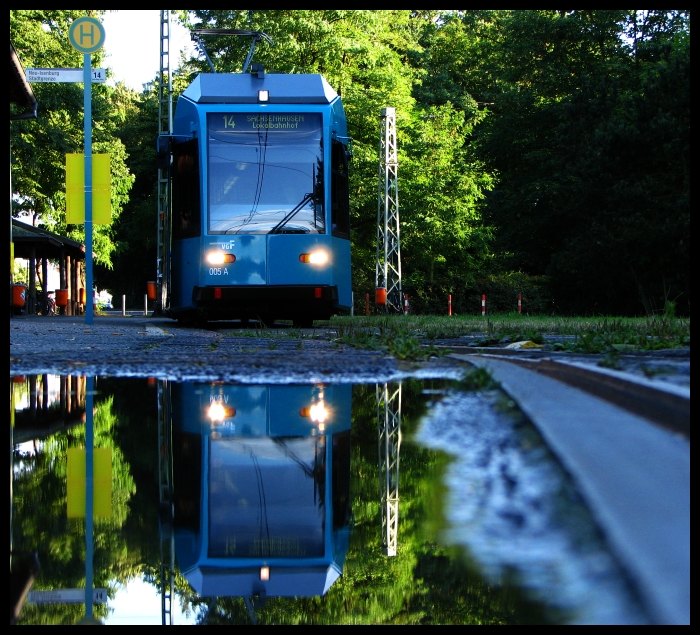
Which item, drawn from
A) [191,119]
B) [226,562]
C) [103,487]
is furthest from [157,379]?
[191,119]

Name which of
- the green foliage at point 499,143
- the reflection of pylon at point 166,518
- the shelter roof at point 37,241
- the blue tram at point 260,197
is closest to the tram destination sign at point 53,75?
the blue tram at point 260,197

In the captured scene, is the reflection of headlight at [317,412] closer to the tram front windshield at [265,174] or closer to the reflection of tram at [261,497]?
the reflection of tram at [261,497]

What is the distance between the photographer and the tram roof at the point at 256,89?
1491 centimetres

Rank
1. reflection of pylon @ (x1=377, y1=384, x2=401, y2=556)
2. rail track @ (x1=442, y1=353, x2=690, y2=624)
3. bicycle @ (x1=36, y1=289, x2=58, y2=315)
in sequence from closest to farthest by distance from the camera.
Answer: rail track @ (x1=442, y1=353, x2=690, y2=624)
reflection of pylon @ (x1=377, y1=384, x2=401, y2=556)
bicycle @ (x1=36, y1=289, x2=58, y2=315)

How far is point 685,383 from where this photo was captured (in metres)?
3.76

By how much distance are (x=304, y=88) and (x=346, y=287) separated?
313 cm

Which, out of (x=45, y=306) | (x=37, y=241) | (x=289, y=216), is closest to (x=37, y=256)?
(x=45, y=306)

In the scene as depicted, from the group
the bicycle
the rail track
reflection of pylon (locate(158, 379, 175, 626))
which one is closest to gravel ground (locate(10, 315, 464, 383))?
the rail track

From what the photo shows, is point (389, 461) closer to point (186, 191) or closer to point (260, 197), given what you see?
point (260, 197)

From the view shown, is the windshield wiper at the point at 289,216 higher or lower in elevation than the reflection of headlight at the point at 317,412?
higher

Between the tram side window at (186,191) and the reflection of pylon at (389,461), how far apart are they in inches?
410

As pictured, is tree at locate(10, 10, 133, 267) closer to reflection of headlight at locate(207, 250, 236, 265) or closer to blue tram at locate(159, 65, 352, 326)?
blue tram at locate(159, 65, 352, 326)

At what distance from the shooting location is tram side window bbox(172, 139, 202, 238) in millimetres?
14703

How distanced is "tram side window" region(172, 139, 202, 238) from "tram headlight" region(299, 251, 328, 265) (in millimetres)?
1580
